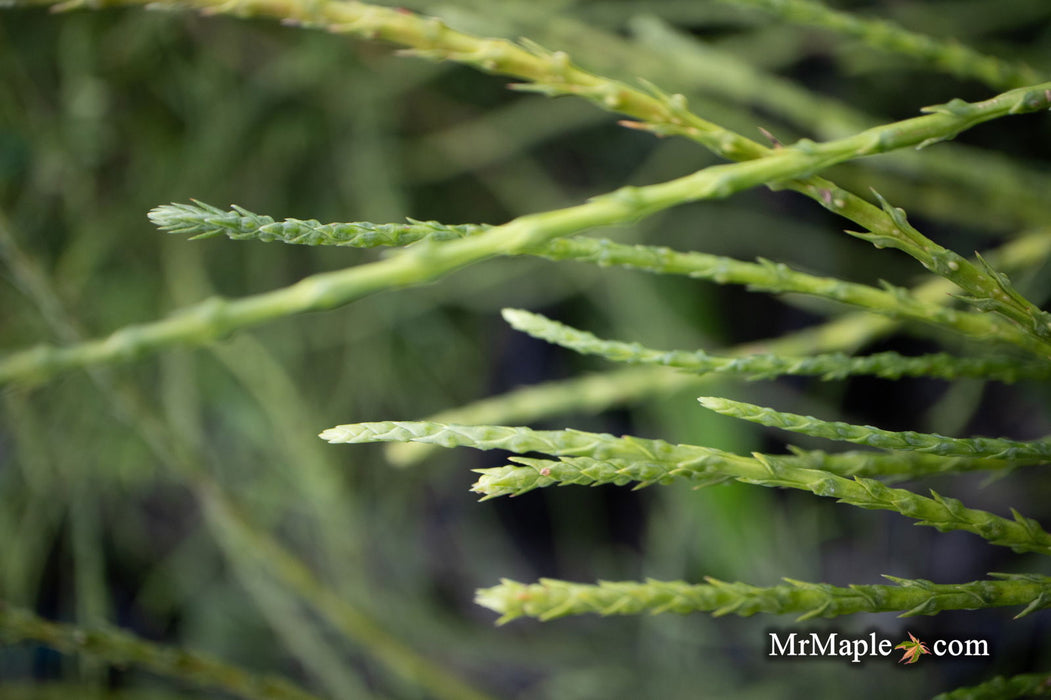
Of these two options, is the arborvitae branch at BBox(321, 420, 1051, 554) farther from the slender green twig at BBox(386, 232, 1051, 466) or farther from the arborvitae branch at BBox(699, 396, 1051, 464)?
the slender green twig at BBox(386, 232, 1051, 466)

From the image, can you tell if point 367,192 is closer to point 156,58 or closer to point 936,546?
point 156,58

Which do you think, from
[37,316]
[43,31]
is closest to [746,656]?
[37,316]

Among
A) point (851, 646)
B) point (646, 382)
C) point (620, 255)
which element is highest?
point (620, 255)

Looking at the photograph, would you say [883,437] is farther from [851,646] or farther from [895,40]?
[851,646]

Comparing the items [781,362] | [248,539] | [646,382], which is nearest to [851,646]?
[646,382]

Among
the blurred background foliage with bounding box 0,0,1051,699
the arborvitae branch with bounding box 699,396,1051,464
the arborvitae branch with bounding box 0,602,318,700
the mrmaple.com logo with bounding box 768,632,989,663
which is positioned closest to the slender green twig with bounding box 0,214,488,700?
the blurred background foliage with bounding box 0,0,1051,699
